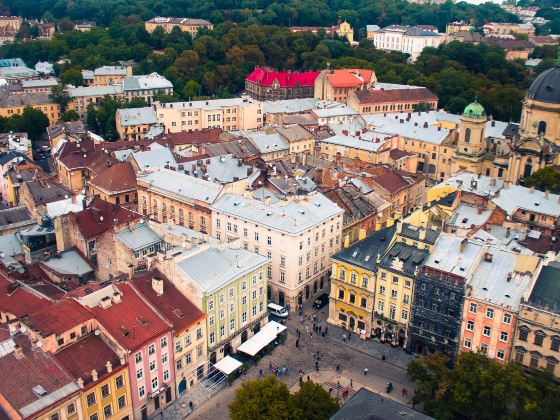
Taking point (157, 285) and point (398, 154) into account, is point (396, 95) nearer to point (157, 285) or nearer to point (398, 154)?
point (398, 154)

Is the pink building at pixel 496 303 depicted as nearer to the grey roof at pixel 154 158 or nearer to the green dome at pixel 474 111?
the green dome at pixel 474 111

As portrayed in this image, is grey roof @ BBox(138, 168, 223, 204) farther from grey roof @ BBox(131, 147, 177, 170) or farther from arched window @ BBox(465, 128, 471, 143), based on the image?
arched window @ BBox(465, 128, 471, 143)

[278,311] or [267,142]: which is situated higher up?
[267,142]

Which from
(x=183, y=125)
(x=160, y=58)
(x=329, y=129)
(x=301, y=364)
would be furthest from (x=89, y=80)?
(x=301, y=364)

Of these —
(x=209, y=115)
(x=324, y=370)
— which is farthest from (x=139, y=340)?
(x=209, y=115)

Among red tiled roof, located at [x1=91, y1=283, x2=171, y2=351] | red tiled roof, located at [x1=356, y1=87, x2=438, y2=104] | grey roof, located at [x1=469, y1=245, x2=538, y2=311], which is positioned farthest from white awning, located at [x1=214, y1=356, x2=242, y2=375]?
red tiled roof, located at [x1=356, y1=87, x2=438, y2=104]

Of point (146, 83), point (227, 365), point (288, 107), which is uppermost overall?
point (146, 83)
